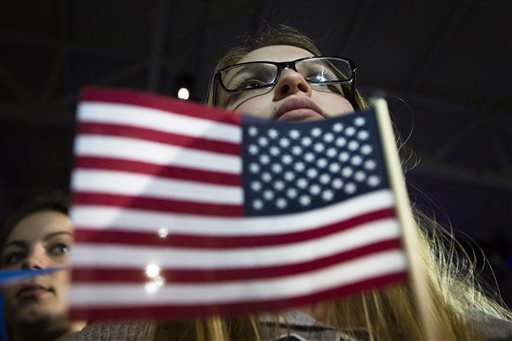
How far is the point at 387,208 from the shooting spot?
72 cm

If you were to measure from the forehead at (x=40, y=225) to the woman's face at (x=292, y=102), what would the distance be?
1.00 meters

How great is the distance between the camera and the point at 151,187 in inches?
28.8

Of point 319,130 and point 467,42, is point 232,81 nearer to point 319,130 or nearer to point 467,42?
point 319,130

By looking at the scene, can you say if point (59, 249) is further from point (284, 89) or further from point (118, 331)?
point (284, 89)

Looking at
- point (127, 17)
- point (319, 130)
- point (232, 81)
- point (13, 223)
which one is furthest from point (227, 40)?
point (319, 130)

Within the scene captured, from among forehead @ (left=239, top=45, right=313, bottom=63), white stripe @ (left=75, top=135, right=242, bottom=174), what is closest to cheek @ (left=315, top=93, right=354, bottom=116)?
forehead @ (left=239, top=45, right=313, bottom=63)

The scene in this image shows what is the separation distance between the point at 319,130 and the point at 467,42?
3819 mm

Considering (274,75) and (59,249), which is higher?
(274,75)

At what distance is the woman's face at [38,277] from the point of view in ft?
5.85

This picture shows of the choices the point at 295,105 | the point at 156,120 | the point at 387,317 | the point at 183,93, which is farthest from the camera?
the point at 183,93

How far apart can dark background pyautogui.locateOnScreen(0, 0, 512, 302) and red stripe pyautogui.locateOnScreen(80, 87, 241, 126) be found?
2.04 metres

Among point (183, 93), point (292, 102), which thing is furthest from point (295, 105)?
point (183, 93)

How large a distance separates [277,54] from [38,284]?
1.24 metres

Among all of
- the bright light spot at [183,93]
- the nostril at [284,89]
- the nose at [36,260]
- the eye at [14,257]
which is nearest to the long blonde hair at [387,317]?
the nostril at [284,89]
